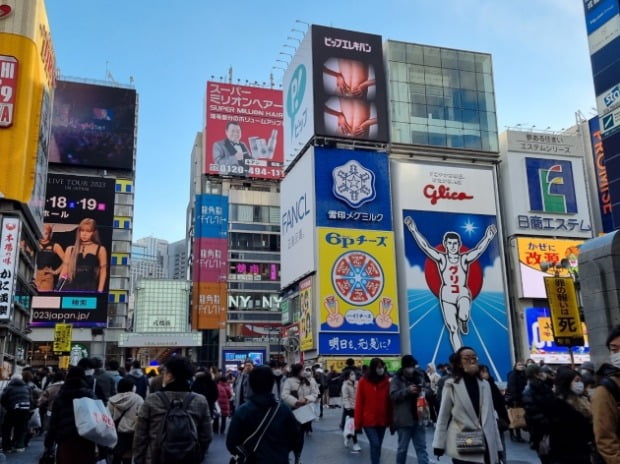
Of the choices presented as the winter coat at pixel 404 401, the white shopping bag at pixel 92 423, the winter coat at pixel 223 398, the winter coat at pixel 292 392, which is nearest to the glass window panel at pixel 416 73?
the winter coat at pixel 223 398

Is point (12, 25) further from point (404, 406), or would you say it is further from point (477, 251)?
point (404, 406)

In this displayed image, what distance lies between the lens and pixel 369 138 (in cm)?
4328

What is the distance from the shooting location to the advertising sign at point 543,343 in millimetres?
43594

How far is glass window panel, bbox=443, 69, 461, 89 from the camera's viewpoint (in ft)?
152

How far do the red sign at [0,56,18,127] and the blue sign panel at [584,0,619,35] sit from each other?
28.0 m

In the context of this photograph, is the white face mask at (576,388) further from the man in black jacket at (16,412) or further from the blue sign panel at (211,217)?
the blue sign panel at (211,217)

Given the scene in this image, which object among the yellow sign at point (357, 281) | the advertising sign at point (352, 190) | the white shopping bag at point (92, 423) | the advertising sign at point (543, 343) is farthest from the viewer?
the advertising sign at point (543, 343)

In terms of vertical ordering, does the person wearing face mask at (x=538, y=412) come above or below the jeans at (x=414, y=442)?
above

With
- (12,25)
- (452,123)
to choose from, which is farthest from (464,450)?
(452,123)

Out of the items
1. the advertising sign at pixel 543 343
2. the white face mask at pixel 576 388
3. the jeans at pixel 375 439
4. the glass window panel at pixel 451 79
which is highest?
the glass window panel at pixel 451 79

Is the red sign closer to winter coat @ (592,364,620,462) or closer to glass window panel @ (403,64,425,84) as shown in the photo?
glass window panel @ (403,64,425,84)

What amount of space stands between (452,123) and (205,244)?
94.3 ft

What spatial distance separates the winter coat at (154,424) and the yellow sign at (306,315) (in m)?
34.7

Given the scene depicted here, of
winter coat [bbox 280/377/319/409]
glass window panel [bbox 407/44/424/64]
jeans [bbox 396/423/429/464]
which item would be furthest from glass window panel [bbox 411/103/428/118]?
jeans [bbox 396/423/429/464]
